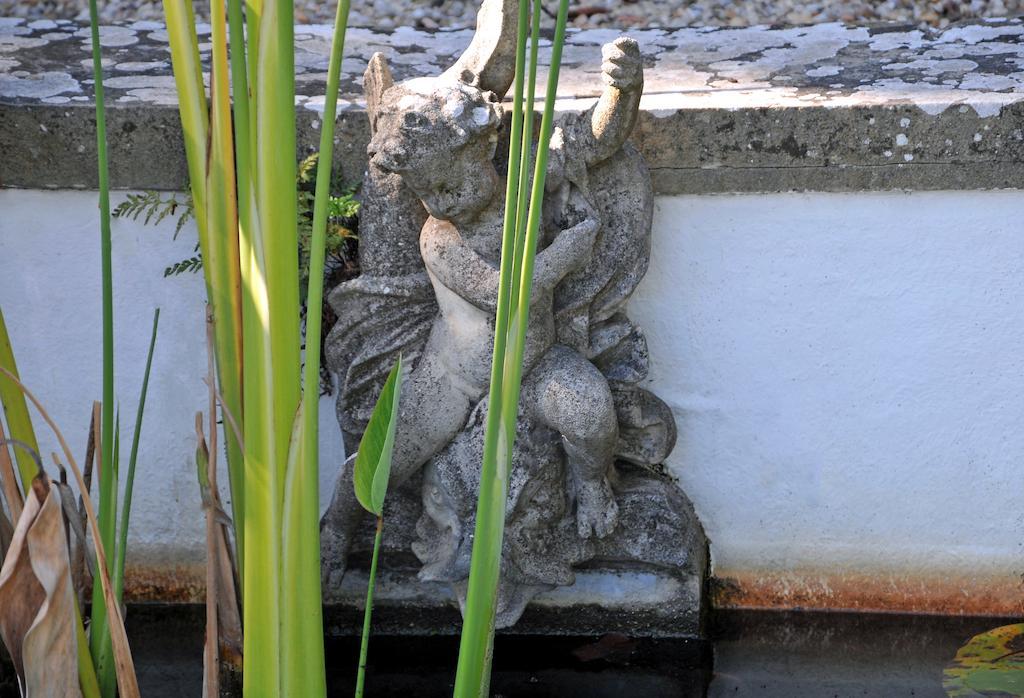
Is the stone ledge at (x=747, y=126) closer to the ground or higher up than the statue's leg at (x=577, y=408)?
higher up

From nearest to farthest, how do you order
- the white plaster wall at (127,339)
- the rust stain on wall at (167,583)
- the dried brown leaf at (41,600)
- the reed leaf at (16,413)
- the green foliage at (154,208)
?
the dried brown leaf at (41,600)
the reed leaf at (16,413)
the green foliage at (154,208)
the white plaster wall at (127,339)
the rust stain on wall at (167,583)

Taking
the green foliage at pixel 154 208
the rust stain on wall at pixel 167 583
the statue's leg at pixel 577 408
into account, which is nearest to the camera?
the statue's leg at pixel 577 408

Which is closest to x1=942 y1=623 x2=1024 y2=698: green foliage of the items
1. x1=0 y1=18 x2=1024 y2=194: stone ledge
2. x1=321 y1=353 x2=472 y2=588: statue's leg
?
x1=0 y1=18 x2=1024 y2=194: stone ledge

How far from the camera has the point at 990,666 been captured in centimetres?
199

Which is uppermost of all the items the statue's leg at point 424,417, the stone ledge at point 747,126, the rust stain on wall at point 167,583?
the stone ledge at point 747,126

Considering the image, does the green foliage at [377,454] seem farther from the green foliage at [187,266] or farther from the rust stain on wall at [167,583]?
the rust stain on wall at [167,583]

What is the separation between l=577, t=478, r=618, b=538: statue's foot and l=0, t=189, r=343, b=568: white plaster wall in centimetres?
47

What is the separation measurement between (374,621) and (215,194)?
3.38 ft

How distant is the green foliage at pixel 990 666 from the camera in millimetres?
1889

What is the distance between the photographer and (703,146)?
1.96 meters

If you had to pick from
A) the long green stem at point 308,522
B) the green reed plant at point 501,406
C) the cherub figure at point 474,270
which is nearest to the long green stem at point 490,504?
the green reed plant at point 501,406

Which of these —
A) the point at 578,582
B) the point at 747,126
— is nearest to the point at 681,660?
the point at 578,582

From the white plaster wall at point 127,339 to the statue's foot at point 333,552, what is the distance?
18 cm

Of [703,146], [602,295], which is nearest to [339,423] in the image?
[602,295]
